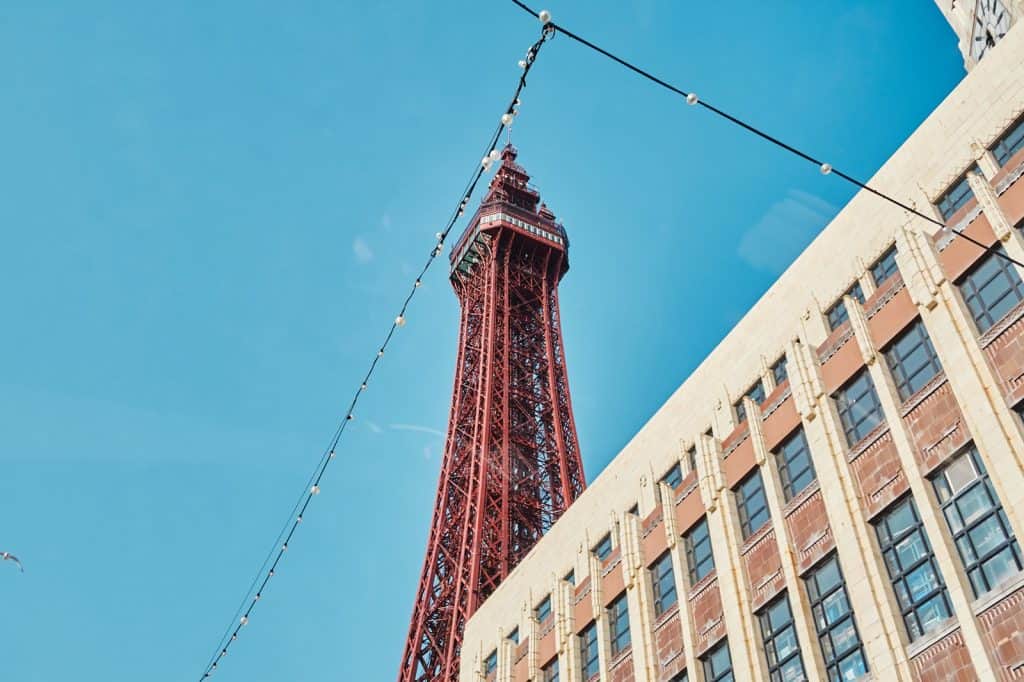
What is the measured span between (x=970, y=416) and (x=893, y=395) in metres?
2.23

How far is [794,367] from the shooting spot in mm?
24812

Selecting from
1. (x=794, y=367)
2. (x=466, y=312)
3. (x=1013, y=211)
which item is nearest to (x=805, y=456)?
(x=794, y=367)

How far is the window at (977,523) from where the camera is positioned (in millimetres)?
18109

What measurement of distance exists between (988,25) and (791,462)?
22554mm

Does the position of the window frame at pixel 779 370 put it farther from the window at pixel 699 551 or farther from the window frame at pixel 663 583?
the window frame at pixel 663 583

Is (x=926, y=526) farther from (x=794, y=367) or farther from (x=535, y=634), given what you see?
(x=535, y=634)

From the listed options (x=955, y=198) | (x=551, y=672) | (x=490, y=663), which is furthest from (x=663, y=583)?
(x=955, y=198)

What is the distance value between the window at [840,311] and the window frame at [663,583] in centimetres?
693

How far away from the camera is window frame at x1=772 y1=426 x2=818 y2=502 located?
23656 millimetres

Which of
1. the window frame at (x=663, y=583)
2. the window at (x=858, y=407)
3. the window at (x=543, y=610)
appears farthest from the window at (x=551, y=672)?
the window at (x=858, y=407)

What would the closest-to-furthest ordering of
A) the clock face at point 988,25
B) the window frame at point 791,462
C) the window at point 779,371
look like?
the window frame at point 791,462
the window at point 779,371
the clock face at point 988,25

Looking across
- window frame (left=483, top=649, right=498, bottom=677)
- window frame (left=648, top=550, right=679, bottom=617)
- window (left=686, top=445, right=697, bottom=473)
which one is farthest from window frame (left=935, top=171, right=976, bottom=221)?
window frame (left=483, top=649, right=498, bottom=677)

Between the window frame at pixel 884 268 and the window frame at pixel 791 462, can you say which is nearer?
the window frame at pixel 791 462

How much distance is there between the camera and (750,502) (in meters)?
25.3
